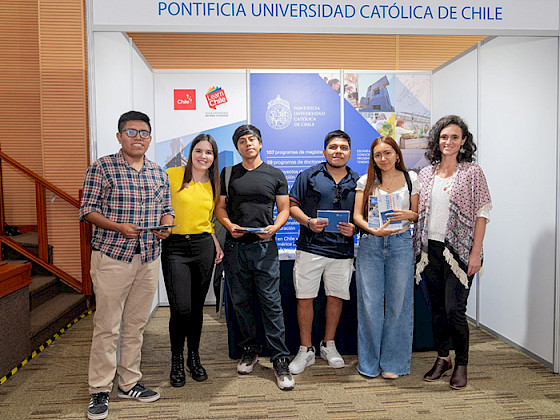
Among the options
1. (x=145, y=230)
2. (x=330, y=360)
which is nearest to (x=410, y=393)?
(x=330, y=360)

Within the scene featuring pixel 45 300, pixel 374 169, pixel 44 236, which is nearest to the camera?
pixel 374 169

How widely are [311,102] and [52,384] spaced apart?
Answer: 381cm

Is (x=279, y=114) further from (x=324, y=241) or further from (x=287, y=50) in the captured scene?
(x=324, y=241)

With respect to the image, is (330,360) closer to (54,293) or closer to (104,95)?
(104,95)

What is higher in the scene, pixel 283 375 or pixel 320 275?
pixel 320 275

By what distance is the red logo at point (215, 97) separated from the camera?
499 cm

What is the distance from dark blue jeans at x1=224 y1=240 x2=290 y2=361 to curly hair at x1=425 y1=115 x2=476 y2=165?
A: 1348mm

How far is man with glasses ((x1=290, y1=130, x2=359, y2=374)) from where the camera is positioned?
320 centimetres

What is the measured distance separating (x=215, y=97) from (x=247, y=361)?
121 inches

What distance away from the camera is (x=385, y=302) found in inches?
123

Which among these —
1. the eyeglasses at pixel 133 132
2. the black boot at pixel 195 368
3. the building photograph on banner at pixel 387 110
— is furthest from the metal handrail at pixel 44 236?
the building photograph on banner at pixel 387 110

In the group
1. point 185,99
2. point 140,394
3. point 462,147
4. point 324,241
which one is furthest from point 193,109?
point 140,394

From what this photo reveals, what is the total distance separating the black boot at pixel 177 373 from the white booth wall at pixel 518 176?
2.75 metres

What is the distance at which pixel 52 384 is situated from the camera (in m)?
3.07
